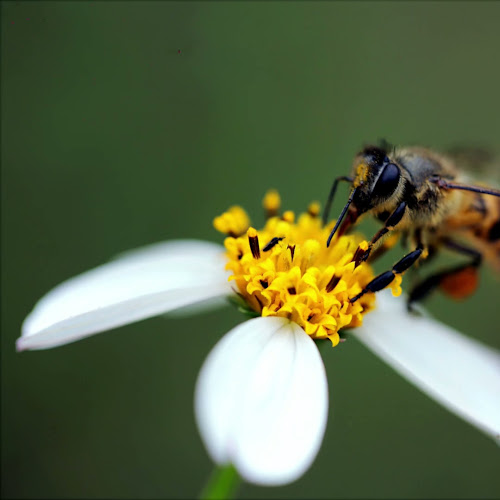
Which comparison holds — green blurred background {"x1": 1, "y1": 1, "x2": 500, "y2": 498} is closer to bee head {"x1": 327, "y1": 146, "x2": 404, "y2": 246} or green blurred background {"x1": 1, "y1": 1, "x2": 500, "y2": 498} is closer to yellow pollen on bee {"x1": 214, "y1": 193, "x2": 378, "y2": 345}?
yellow pollen on bee {"x1": 214, "y1": 193, "x2": 378, "y2": 345}

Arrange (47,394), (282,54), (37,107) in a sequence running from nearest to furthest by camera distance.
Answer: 1. (47,394)
2. (37,107)
3. (282,54)

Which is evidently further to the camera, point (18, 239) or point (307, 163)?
point (307, 163)

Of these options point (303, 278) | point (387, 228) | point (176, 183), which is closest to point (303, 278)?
point (303, 278)

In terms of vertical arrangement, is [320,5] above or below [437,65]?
above

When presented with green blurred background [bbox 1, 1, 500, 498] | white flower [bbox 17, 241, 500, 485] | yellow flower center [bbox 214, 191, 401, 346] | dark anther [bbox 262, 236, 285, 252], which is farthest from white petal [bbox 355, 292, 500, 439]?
green blurred background [bbox 1, 1, 500, 498]

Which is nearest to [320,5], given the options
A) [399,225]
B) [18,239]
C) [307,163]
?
[307,163]

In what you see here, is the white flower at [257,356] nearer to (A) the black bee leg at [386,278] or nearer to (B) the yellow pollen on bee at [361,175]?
(A) the black bee leg at [386,278]

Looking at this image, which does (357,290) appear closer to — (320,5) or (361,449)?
(361,449)
